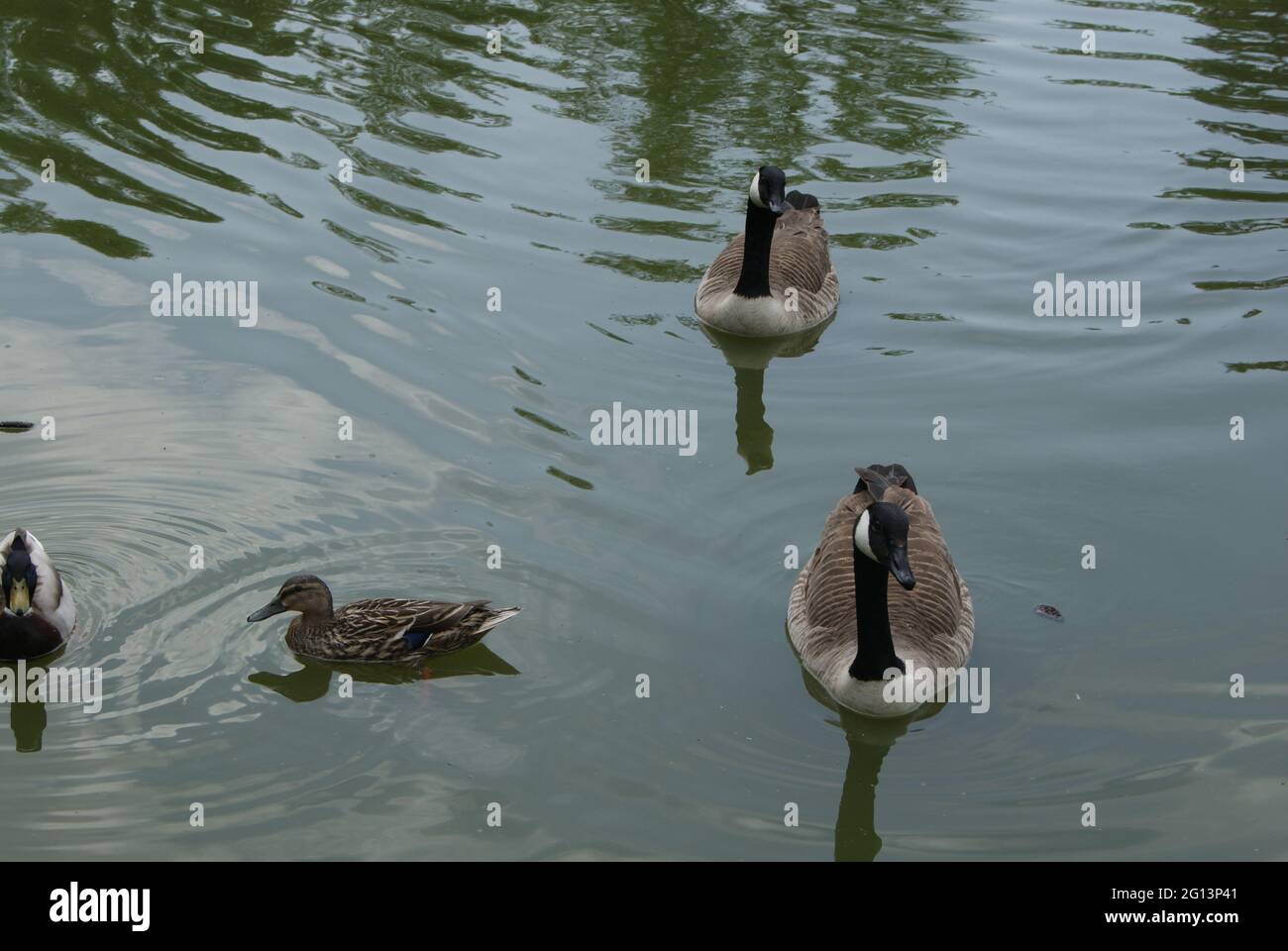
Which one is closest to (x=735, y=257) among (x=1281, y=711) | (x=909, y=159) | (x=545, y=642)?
(x=909, y=159)

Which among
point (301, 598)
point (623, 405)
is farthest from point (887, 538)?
point (623, 405)

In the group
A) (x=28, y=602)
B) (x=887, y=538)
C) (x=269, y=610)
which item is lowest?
(x=269, y=610)

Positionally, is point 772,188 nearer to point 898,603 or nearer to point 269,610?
point 898,603

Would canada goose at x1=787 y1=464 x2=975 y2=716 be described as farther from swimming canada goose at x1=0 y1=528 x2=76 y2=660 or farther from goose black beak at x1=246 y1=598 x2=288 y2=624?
swimming canada goose at x1=0 y1=528 x2=76 y2=660

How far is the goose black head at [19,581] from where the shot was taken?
33.0 feet

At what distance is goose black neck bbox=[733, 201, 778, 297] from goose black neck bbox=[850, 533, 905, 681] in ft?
19.4

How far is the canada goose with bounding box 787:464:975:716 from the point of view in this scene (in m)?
9.80

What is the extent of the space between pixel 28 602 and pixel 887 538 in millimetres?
5249

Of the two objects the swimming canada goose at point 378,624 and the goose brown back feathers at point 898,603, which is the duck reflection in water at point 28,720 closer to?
the swimming canada goose at point 378,624

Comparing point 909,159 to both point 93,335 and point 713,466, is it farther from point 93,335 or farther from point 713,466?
point 93,335

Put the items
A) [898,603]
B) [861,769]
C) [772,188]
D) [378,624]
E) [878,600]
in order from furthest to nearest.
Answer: [772,188] < [898,603] < [378,624] < [878,600] < [861,769]

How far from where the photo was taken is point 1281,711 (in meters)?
10.1

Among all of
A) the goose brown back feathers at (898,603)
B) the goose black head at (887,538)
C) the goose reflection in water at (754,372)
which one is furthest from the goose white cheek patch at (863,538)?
the goose reflection in water at (754,372)

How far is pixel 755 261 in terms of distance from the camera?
1555 centimetres
